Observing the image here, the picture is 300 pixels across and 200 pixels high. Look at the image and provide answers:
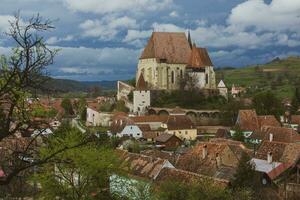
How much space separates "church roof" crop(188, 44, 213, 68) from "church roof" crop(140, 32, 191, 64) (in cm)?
142

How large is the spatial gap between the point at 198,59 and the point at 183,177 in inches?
2599

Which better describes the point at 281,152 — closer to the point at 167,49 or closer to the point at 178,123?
the point at 178,123

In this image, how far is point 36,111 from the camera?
9.23 m

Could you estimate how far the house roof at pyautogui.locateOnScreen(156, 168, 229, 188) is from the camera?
31.2 metres

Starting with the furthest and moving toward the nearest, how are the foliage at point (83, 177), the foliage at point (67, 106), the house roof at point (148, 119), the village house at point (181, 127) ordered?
1. the foliage at point (67, 106)
2. the house roof at point (148, 119)
3. the village house at point (181, 127)
4. the foliage at point (83, 177)

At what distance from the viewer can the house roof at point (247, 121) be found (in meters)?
79.5

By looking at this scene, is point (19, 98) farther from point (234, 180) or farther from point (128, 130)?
point (128, 130)

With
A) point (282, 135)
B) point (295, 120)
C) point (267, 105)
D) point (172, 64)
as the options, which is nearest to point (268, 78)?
point (172, 64)

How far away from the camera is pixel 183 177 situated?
33.5m

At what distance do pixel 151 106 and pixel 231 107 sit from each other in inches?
537

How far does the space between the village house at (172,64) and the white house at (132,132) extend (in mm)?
18950

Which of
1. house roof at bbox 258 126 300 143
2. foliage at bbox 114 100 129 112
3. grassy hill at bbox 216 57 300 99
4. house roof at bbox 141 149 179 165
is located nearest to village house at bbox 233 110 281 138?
house roof at bbox 258 126 300 143

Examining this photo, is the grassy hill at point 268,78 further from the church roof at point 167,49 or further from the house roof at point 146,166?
the house roof at point 146,166

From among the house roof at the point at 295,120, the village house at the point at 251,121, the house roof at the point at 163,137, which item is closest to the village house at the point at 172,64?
the house roof at the point at 295,120
